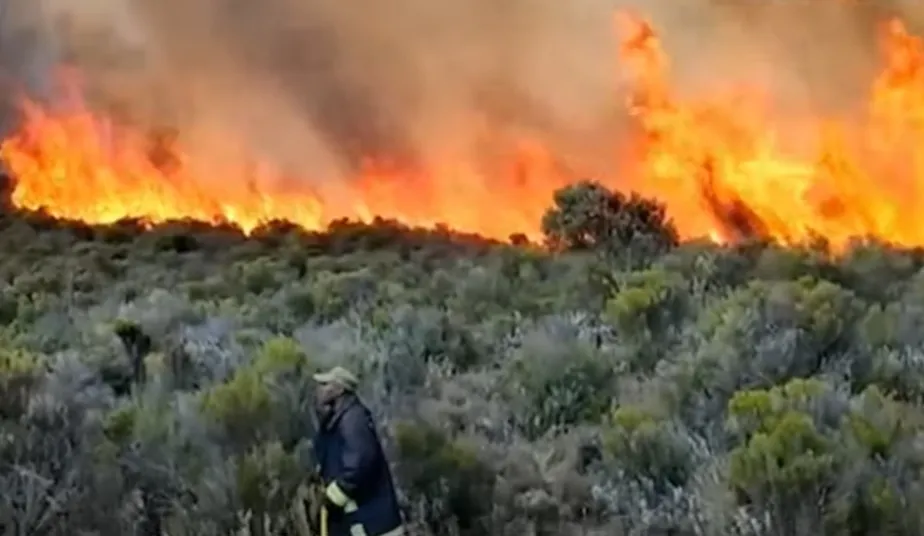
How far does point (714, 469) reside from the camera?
7.95 m

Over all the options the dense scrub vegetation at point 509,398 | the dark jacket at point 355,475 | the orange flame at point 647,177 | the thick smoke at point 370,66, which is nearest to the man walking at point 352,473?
the dark jacket at point 355,475

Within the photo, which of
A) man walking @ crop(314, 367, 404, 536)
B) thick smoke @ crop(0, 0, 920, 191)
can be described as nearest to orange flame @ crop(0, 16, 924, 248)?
thick smoke @ crop(0, 0, 920, 191)

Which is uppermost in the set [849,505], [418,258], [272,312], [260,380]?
[418,258]

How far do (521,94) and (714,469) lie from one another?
2000cm

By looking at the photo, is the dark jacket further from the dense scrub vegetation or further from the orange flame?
the orange flame

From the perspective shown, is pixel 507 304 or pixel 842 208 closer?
pixel 507 304

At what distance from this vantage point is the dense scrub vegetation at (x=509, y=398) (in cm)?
746

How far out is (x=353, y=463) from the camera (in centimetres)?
645

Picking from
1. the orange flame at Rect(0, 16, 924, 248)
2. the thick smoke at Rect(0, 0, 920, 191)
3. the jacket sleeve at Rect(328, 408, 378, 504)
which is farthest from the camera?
the thick smoke at Rect(0, 0, 920, 191)

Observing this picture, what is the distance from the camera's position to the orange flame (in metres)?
22.6

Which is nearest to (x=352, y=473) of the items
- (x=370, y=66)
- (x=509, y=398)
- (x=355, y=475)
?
(x=355, y=475)

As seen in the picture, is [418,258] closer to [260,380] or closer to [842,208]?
[842,208]

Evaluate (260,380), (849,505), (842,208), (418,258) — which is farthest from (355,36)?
(849,505)

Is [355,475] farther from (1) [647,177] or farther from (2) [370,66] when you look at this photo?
(2) [370,66]
